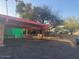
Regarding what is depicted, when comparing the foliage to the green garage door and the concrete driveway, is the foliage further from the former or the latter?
the concrete driveway

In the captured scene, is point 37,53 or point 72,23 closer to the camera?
point 37,53

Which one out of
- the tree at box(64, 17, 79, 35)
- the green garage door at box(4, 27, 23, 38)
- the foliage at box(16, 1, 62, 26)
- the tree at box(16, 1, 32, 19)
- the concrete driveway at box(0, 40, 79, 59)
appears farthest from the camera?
the tree at box(64, 17, 79, 35)

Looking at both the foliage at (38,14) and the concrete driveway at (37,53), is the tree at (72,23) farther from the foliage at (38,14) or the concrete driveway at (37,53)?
the concrete driveway at (37,53)

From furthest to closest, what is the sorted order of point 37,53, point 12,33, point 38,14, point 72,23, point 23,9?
point 72,23 < point 23,9 < point 38,14 < point 12,33 < point 37,53

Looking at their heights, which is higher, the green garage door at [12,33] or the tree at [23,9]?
the tree at [23,9]

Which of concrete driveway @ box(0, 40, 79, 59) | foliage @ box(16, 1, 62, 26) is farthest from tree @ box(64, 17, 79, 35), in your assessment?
concrete driveway @ box(0, 40, 79, 59)

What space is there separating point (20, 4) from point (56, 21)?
1045 centimetres

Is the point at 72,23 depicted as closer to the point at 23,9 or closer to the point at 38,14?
the point at 23,9

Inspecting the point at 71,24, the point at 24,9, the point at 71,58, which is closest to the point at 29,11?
the point at 24,9

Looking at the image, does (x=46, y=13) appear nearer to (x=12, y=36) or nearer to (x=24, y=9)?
(x=24, y=9)

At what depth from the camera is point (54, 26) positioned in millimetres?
69250

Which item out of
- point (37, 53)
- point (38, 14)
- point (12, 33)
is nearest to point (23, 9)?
point (38, 14)

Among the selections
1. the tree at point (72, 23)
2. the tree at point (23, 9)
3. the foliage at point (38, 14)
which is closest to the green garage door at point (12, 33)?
the foliage at point (38, 14)

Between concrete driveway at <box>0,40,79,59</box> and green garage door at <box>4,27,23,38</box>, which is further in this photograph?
green garage door at <box>4,27,23,38</box>
